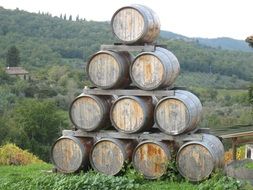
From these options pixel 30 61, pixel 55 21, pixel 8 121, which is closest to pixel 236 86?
pixel 30 61

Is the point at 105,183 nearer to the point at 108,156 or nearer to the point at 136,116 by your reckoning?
the point at 108,156

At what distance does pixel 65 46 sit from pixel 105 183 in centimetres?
7315

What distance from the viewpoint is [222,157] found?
37.3 feet

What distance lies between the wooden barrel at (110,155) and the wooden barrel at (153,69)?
1.21m

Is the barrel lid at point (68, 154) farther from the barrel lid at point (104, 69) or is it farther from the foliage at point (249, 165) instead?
the foliage at point (249, 165)

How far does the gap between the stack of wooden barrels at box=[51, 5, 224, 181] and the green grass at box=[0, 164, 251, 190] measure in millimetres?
349

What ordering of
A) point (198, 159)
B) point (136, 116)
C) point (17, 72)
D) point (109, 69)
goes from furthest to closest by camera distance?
point (17, 72) < point (109, 69) < point (136, 116) < point (198, 159)

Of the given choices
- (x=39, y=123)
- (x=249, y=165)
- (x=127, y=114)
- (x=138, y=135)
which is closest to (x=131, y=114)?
(x=127, y=114)

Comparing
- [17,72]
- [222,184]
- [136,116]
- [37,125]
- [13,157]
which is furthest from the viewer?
[17,72]

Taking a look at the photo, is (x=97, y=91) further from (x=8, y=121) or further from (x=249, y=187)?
(x=8, y=121)

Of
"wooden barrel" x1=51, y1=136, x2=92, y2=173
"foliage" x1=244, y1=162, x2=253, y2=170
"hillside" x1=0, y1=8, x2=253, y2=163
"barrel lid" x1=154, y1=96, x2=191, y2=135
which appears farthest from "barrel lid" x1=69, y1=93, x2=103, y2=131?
"hillside" x1=0, y1=8, x2=253, y2=163

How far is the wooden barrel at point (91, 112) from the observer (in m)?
11.8

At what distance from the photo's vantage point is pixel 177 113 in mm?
11133

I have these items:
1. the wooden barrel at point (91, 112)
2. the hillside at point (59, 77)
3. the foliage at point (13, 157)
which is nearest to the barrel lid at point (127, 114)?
the wooden barrel at point (91, 112)
